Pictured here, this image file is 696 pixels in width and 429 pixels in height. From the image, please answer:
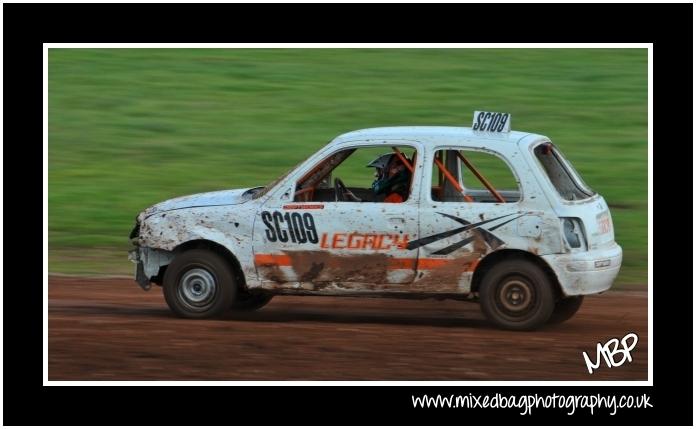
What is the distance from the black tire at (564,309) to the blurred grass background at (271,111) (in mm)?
3862

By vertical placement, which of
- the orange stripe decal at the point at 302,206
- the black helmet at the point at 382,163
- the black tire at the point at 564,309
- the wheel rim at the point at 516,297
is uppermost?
the black helmet at the point at 382,163

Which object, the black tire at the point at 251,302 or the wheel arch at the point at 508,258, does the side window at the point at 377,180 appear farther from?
the black tire at the point at 251,302

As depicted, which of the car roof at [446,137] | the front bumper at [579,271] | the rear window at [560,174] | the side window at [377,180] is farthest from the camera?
the rear window at [560,174]

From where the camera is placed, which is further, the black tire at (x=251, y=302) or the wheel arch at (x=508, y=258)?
the black tire at (x=251, y=302)

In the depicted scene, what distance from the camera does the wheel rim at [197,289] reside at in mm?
11195

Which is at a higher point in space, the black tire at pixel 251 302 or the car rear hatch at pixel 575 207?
the car rear hatch at pixel 575 207

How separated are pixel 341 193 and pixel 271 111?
10.00 metres

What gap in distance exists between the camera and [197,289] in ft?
37.0

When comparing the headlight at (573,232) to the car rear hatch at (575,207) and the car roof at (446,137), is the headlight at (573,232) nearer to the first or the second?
the car rear hatch at (575,207)

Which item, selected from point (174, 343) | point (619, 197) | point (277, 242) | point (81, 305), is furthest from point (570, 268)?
point (619, 197)

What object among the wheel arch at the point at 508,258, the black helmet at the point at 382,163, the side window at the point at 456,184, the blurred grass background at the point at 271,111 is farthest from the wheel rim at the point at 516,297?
the blurred grass background at the point at 271,111

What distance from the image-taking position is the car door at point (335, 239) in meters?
10.8

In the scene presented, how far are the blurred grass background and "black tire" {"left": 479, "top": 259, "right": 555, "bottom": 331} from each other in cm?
478

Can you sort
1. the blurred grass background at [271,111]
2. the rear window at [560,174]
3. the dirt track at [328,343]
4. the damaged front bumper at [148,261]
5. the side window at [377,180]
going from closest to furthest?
1. the dirt track at [328,343]
2. the side window at [377,180]
3. the rear window at [560,174]
4. the damaged front bumper at [148,261]
5. the blurred grass background at [271,111]
